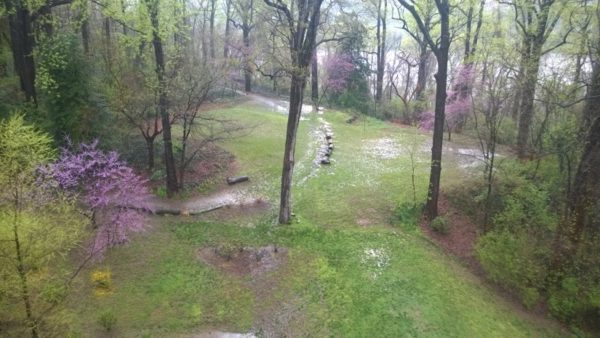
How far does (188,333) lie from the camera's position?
31.3 ft

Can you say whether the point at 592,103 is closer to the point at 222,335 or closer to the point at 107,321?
the point at 222,335

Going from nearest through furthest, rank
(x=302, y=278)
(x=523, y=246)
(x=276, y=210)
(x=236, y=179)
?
(x=302, y=278) < (x=523, y=246) < (x=276, y=210) < (x=236, y=179)

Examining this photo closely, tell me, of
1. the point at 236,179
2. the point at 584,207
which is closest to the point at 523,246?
the point at 584,207

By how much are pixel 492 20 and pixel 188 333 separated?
2375cm

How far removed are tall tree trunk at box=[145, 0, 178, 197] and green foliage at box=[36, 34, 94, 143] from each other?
95.9 inches

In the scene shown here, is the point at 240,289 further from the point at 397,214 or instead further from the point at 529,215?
the point at 529,215

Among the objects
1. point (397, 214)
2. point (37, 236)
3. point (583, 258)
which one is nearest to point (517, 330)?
point (583, 258)

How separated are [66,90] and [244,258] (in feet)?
27.6

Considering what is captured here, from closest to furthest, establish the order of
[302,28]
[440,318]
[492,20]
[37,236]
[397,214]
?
1. [37,236]
2. [440,318]
3. [302,28]
4. [397,214]
5. [492,20]

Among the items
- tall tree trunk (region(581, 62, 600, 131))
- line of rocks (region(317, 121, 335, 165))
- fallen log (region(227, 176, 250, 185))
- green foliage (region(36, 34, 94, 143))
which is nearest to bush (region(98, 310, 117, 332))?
green foliage (region(36, 34, 94, 143))

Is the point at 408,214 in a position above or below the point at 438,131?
below

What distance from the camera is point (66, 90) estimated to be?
13.5 metres

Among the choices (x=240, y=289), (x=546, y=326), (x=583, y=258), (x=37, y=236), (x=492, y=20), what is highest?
(x=492, y=20)

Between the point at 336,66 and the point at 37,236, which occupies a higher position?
the point at 336,66
